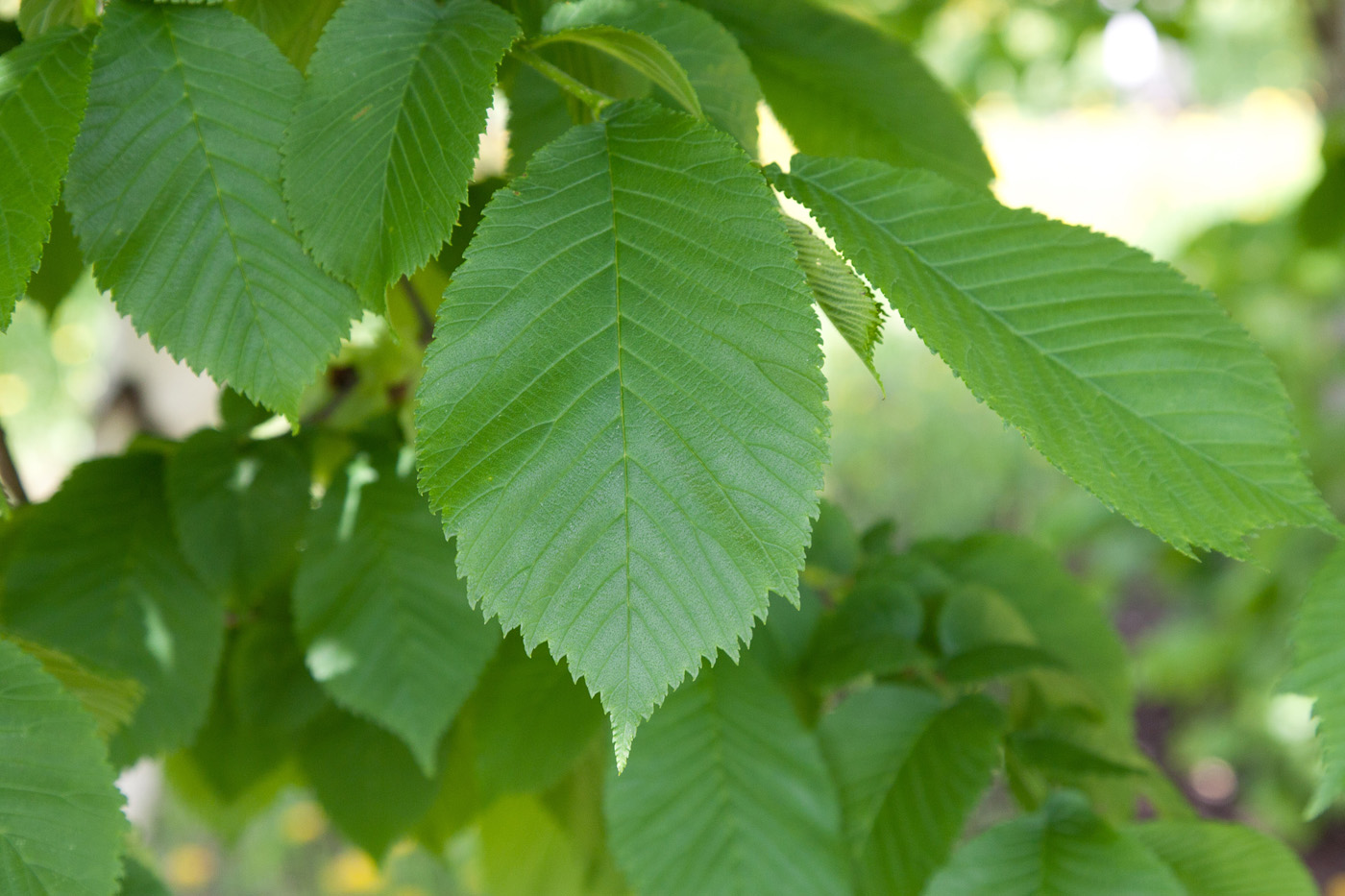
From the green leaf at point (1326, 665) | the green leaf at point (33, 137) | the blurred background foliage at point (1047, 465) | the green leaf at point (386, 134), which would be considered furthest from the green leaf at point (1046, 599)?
the green leaf at point (33, 137)

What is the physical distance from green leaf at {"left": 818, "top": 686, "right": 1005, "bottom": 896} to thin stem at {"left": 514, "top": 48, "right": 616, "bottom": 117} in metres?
0.42

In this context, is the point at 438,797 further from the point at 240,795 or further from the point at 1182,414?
the point at 1182,414

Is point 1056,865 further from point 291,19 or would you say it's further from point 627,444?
point 291,19

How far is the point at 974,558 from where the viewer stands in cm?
91

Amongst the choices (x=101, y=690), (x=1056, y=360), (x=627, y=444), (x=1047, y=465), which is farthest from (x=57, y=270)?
(x=1047, y=465)

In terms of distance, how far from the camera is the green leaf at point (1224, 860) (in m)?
0.64

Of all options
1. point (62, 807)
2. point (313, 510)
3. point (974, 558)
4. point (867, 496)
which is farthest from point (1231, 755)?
point (62, 807)

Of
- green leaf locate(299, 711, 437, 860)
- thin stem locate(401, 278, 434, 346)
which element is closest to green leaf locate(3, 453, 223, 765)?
green leaf locate(299, 711, 437, 860)

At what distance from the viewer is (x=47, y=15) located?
525mm

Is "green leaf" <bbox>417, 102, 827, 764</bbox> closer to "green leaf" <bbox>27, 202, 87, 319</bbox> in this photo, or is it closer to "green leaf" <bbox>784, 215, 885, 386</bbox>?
A: "green leaf" <bbox>784, 215, 885, 386</bbox>

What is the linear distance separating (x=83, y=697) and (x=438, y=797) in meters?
0.37

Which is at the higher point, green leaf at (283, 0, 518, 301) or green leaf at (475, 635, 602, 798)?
green leaf at (283, 0, 518, 301)

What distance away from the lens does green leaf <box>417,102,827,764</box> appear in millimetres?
401

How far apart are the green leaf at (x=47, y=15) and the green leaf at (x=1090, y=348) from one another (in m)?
0.35
